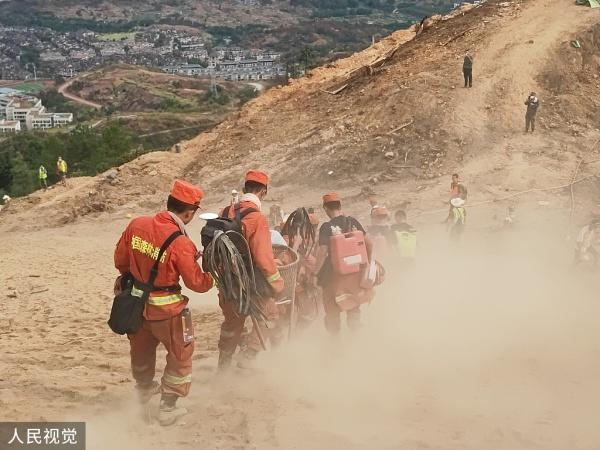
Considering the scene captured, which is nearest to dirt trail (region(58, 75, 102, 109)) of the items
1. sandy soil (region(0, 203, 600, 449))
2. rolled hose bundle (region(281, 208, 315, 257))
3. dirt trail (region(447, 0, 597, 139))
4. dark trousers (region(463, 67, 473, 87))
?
dirt trail (region(447, 0, 597, 139))

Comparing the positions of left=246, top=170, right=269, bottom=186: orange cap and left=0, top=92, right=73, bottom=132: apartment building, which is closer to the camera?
left=246, top=170, right=269, bottom=186: orange cap

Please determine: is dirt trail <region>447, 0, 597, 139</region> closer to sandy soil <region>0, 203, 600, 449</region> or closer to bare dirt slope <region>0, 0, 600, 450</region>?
bare dirt slope <region>0, 0, 600, 450</region>

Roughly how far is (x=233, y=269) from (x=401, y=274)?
161 inches

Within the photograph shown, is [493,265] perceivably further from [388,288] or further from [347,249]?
[347,249]

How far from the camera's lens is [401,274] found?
28.4ft

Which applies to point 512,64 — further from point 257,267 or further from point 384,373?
point 257,267

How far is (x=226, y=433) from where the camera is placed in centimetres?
489

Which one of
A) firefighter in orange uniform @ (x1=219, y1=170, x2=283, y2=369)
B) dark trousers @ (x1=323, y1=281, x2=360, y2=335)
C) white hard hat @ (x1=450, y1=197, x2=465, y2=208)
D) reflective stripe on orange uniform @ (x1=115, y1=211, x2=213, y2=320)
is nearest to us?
reflective stripe on orange uniform @ (x1=115, y1=211, x2=213, y2=320)

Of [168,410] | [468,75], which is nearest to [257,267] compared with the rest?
Result: [168,410]

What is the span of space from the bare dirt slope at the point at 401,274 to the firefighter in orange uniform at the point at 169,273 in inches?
18.0

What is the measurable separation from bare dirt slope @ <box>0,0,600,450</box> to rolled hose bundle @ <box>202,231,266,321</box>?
811mm

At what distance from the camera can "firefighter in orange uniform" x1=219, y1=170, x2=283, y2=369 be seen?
17.1 feet

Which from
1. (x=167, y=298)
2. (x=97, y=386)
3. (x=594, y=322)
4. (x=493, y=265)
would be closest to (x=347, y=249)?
(x=167, y=298)

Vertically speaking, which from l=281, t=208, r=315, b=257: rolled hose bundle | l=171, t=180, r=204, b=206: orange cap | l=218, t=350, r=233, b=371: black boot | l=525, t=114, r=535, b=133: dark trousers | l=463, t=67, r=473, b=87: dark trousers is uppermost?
l=463, t=67, r=473, b=87: dark trousers
